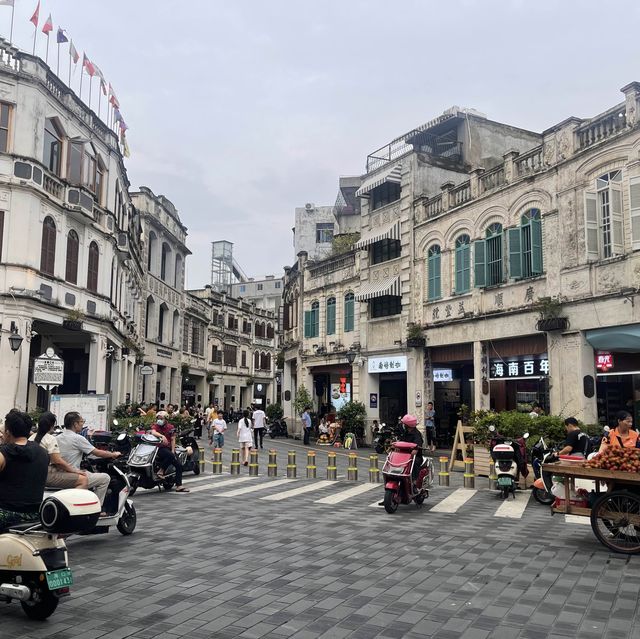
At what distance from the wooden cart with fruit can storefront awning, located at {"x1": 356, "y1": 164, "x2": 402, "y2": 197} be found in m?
20.6

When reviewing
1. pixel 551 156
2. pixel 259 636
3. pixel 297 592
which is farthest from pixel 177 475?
pixel 551 156

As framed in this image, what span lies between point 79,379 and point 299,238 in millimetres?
30052

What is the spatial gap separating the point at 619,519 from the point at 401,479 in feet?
12.5

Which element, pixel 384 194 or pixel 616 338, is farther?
pixel 384 194

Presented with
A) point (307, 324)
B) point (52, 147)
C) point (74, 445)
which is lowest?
point (74, 445)

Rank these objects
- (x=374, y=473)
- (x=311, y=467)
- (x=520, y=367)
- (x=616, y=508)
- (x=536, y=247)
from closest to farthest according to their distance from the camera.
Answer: (x=616, y=508) → (x=374, y=473) → (x=311, y=467) → (x=536, y=247) → (x=520, y=367)

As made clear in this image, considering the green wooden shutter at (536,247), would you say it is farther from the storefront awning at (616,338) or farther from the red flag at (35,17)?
the red flag at (35,17)

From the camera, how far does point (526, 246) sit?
20.4 metres

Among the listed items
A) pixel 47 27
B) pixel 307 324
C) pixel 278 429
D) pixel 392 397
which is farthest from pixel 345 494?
pixel 278 429

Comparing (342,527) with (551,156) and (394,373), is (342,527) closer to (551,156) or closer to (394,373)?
(551,156)

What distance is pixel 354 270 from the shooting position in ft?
101

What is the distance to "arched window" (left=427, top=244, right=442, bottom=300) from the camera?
24.5 metres

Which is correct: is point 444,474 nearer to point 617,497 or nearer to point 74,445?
point 617,497

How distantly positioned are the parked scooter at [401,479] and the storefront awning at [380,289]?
1573 cm
